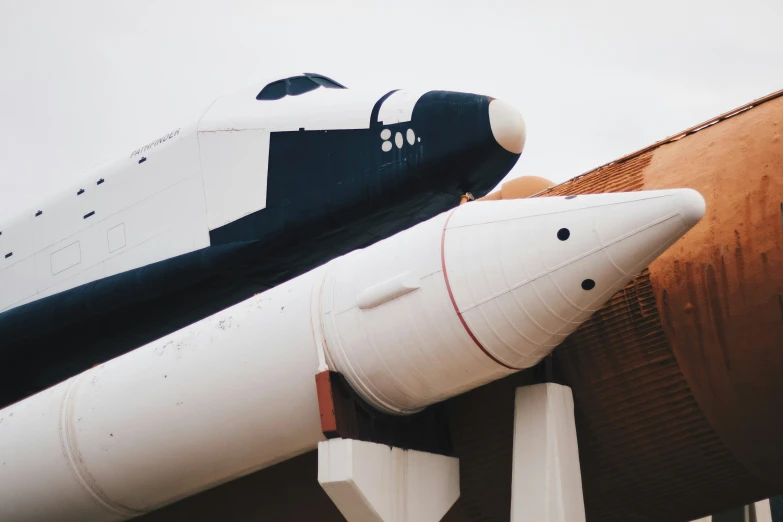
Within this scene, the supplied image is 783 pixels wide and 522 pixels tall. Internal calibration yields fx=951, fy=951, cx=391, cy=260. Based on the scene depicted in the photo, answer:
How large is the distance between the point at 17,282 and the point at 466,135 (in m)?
5.34

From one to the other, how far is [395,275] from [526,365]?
0.85 metres

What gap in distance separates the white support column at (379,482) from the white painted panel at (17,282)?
226 inches

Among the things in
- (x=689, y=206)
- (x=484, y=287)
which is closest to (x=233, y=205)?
(x=484, y=287)

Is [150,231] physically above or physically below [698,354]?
above

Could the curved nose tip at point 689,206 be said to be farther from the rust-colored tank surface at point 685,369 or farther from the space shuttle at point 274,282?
the rust-colored tank surface at point 685,369

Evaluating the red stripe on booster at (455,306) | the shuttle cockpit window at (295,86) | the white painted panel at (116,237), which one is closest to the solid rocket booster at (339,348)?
the red stripe on booster at (455,306)

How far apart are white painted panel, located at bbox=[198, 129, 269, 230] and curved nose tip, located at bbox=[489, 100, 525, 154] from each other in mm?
2034

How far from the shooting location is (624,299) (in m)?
5.46

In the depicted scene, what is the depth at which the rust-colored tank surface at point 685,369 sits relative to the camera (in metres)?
5.00

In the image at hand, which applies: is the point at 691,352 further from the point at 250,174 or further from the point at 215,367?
the point at 250,174

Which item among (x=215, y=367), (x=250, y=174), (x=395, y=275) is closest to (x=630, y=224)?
(x=395, y=275)

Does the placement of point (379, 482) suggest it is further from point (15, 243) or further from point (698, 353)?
point (15, 243)

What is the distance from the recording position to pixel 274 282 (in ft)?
26.7

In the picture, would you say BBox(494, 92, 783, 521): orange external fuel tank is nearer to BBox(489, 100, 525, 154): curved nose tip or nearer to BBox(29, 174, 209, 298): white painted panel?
BBox(489, 100, 525, 154): curved nose tip
